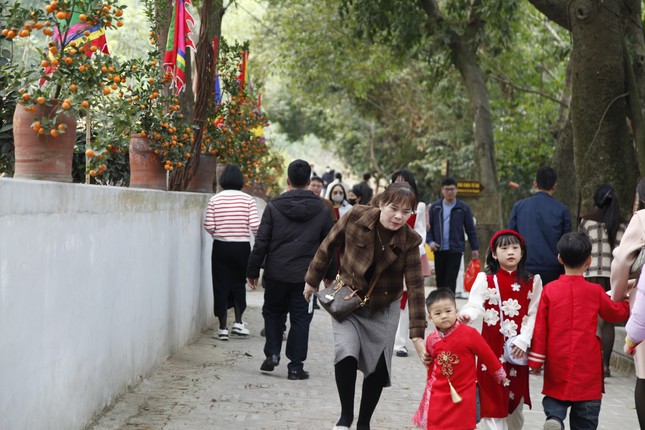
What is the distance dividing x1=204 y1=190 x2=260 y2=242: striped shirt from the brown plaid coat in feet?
15.1

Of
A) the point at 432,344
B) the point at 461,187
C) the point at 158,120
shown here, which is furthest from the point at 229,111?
the point at 432,344

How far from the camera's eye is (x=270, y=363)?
967cm

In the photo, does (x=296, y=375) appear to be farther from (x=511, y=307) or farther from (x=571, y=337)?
(x=571, y=337)

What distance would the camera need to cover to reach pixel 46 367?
562 cm

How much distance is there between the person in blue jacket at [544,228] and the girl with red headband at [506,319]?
3.66 meters

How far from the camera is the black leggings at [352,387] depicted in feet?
23.1

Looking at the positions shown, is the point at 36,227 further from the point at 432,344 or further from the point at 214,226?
the point at 214,226

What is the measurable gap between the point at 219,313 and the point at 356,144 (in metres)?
33.4

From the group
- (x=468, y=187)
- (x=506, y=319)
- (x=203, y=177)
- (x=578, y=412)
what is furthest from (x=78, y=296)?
(x=468, y=187)

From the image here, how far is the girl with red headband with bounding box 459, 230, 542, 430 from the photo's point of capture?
6.56 meters

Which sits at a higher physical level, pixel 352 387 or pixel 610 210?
pixel 610 210

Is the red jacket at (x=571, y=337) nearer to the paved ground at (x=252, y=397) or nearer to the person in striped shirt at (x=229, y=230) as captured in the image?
the paved ground at (x=252, y=397)

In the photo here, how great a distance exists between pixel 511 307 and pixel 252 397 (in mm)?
2682

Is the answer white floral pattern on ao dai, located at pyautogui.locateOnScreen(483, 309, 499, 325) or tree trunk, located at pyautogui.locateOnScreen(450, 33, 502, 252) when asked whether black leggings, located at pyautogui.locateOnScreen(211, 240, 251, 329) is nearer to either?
white floral pattern on ao dai, located at pyautogui.locateOnScreen(483, 309, 499, 325)
